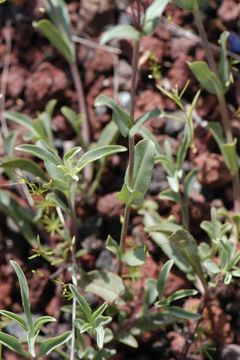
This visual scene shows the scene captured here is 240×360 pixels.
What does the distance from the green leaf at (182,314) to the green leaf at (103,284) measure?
0.59 feet

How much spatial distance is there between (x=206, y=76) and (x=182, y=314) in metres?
0.83

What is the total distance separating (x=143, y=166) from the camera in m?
1.94

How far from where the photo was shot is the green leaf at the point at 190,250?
2014 millimetres

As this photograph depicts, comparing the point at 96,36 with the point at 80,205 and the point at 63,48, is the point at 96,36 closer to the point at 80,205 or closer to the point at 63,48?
the point at 63,48

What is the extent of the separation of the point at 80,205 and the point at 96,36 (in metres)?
0.84

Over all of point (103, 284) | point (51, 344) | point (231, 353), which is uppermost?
point (51, 344)

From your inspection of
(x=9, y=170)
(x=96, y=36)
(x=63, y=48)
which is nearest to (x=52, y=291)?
(x=9, y=170)

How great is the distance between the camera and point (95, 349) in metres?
2.22

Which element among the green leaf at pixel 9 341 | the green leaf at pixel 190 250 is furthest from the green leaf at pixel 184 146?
the green leaf at pixel 9 341

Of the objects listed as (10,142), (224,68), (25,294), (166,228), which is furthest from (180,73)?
(25,294)

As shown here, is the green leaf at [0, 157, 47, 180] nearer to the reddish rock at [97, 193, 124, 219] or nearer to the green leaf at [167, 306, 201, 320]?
the reddish rock at [97, 193, 124, 219]

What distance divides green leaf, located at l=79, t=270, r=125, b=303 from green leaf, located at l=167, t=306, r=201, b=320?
7.0 inches

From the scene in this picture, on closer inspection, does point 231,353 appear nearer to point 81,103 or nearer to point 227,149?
point 227,149

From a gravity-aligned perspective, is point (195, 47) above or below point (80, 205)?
above
